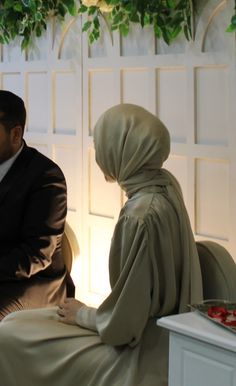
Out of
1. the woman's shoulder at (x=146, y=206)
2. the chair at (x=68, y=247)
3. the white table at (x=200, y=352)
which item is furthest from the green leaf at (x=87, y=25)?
the white table at (x=200, y=352)

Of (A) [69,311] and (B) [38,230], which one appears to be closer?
(A) [69,311]

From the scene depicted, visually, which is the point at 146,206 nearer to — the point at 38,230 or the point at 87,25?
the point at 38,230

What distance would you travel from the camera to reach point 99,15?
141 inches

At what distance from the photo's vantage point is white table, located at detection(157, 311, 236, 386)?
1.84 metres

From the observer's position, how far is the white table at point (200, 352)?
184cm

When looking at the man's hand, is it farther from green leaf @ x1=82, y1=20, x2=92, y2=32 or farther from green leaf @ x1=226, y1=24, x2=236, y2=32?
green leaf @ x1=82, y1=20, x2=92, y2=32

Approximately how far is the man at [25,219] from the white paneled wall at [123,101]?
564 mm

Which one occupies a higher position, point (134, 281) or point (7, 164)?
point (7, 164)

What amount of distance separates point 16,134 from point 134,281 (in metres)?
1.10

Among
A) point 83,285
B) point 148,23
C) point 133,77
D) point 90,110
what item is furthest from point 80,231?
point 148,23

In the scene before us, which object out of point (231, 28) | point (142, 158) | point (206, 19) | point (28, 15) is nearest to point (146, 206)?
point (142, 158)

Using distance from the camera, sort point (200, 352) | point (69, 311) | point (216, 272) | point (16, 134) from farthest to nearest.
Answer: point (16, 134), point (69, 311), point (216, 272), point (200, 352)

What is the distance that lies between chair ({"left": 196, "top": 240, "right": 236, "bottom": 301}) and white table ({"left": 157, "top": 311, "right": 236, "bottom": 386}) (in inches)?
13.4

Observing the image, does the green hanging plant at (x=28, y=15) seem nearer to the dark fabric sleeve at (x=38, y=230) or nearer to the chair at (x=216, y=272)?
the dark fabric sleeve at (x=38, y=230)
